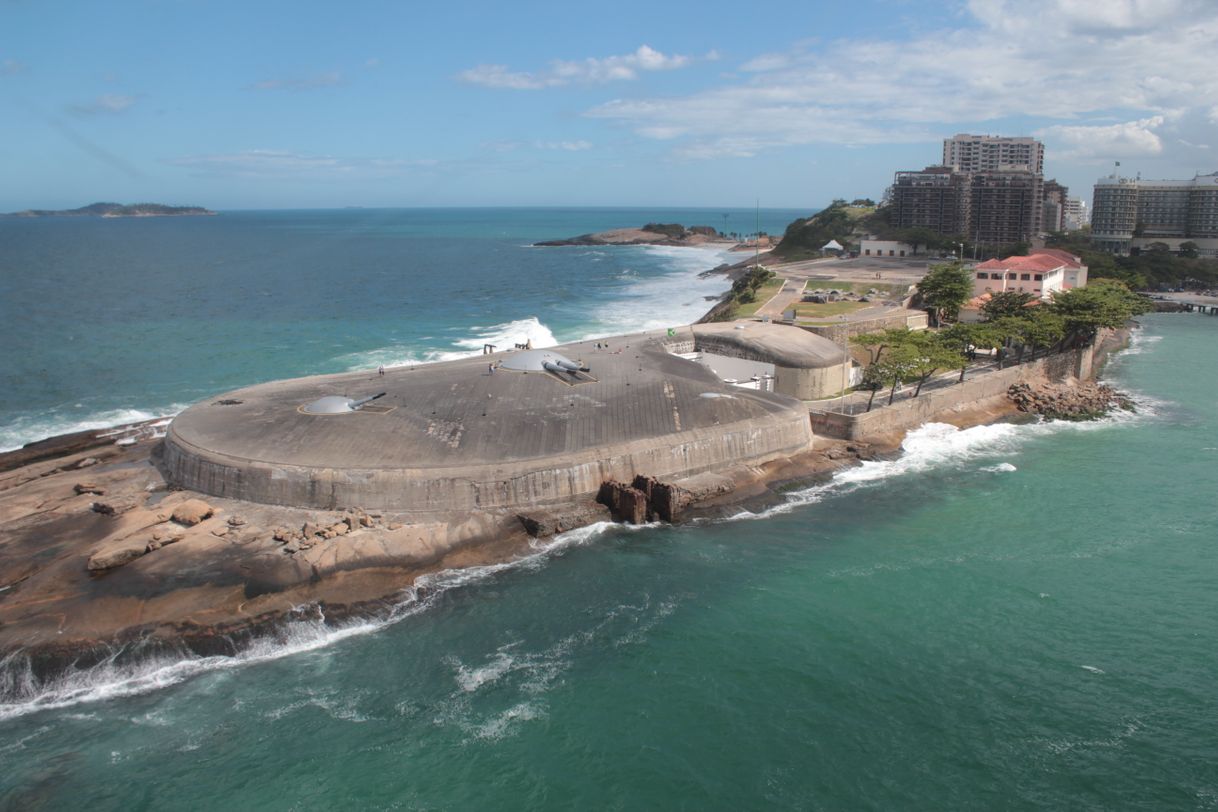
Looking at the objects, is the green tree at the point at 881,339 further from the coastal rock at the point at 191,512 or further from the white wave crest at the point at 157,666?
the coastal rock at the point at 191,512

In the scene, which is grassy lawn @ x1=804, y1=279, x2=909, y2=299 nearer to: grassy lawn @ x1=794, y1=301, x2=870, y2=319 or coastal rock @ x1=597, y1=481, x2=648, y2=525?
Result: grassy lawn @ x1=794, y1=301, x2=870, y2=319

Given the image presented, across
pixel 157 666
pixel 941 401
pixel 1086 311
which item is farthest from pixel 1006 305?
pixel 157 666

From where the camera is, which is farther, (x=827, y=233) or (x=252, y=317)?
(x=827, y=233)

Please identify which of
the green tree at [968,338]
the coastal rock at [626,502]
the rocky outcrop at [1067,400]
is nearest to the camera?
the coastal rock at [626,502]

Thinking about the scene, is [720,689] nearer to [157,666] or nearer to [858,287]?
[157,666]

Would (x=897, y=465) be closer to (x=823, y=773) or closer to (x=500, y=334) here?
(x=823, y=773)

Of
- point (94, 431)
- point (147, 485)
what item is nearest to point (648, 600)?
point (147, 485)

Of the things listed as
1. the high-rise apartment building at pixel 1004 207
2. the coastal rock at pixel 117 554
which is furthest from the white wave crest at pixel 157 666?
the high-rise apartment building at pixel 1004 207

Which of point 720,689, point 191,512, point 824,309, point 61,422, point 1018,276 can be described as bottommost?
point 720,689
